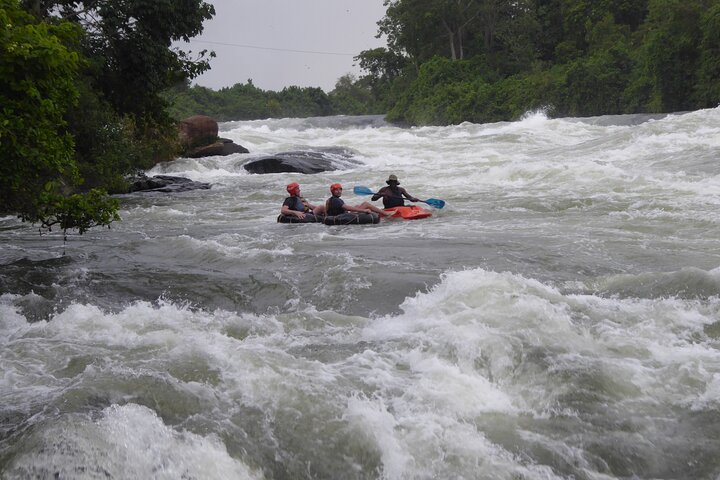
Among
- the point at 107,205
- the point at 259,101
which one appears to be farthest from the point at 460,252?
the point at 259,101

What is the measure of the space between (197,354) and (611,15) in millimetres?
37380

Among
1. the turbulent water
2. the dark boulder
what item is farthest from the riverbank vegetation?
the dark boulder

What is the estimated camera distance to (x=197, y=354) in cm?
469

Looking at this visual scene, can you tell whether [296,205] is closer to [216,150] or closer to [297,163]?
[297,163]

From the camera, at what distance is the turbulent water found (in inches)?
140

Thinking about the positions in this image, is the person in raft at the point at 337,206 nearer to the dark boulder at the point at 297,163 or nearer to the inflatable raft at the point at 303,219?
the inflatable raft at the point at 303,219

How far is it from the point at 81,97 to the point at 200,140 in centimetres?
1121

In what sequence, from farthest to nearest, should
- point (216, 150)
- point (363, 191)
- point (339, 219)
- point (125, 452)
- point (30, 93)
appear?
point (216, 150), point (363, 191), point (339, 219), point (30, 93), point (125, 452)

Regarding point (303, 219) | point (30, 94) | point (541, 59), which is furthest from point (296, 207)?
point (541, 59)

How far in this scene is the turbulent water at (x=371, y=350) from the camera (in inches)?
140

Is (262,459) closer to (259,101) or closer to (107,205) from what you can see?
(107,205)

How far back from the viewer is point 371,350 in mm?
4883

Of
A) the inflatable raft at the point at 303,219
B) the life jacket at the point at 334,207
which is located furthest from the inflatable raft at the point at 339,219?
the life jacket at the point at 334,207

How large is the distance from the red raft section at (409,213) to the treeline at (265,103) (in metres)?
46.1
